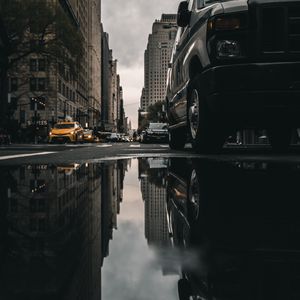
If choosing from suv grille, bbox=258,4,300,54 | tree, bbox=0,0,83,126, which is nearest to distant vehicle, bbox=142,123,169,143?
tree, bbox=0,0,83,126

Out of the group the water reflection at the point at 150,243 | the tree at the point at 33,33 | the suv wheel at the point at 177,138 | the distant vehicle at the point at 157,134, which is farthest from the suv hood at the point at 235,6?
the tree at the point at 33,33

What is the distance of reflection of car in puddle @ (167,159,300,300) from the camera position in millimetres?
1178

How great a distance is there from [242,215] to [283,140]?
28.8 ft

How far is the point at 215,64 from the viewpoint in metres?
6.02

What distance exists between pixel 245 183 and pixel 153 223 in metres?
1.77

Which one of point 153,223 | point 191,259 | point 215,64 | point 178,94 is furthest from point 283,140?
point 191,259

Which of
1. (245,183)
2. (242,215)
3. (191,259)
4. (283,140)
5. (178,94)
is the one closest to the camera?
(191,259)

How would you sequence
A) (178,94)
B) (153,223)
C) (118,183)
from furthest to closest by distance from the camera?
(178,94) → (118,183) → (153,223)

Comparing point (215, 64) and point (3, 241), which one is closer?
point (3, 241)

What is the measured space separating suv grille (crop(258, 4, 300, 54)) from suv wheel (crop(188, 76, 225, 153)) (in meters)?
1.24

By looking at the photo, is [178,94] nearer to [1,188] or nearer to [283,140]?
[283,140]

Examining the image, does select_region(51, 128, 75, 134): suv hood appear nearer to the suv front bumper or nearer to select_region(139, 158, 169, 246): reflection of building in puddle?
the suv front bumper

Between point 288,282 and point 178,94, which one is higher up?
point 178,94

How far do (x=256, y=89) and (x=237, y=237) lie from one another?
4298 mm
